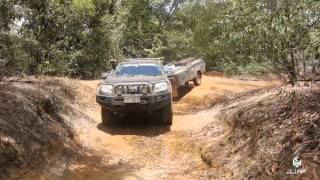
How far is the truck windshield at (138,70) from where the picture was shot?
459 inches

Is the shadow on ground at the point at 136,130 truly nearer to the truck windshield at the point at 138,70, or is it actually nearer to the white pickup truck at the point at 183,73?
the truck windshield at the point at 138,70

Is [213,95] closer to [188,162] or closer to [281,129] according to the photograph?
[188,162]

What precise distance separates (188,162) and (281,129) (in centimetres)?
209

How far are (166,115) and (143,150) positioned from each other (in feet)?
6.66

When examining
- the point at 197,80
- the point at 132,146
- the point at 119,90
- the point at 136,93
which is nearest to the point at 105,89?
the point at 119,90

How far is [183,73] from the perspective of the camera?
55.3 ft

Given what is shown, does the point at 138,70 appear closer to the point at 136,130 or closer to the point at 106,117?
the point at 106,117

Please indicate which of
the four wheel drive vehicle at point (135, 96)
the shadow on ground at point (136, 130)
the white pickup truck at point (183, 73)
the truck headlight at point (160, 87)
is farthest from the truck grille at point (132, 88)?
the white pickup truck at point (183, 73)

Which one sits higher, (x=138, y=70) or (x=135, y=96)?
(x=138, y=70)

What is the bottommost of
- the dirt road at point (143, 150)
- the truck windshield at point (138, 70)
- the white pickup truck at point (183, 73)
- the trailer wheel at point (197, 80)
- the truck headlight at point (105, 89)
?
the dirt road at point (143, 150)

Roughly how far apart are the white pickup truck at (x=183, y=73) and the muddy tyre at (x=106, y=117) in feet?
15.6

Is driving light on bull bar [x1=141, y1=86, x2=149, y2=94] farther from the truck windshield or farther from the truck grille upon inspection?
the truck windshield

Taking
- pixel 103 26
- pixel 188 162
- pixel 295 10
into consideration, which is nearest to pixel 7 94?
pixel 188 162

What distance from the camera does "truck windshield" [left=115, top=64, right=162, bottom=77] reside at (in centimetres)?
1166
